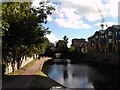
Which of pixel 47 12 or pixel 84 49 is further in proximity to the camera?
pixel 84 49

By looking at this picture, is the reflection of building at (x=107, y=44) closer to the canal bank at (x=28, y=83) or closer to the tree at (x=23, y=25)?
the canal bank at (x=28, y=83)

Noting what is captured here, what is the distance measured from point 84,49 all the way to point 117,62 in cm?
6591

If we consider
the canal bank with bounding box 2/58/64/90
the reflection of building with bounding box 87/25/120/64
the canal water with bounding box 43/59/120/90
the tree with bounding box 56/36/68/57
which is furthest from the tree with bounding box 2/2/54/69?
the tree with bounding box 56/36/68/57

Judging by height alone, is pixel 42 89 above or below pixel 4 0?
below

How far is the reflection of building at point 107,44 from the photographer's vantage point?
7675 cm

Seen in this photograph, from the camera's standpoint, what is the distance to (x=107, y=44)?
86312 mm

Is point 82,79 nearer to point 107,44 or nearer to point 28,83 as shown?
point 28,83

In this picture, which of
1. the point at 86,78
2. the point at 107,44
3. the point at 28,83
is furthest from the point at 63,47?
the point at 28,83

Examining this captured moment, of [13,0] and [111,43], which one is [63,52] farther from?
[13,0]

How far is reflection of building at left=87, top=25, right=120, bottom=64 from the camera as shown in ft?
252

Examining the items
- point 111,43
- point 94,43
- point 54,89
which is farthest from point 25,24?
point 94,43

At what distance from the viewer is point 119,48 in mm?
73500

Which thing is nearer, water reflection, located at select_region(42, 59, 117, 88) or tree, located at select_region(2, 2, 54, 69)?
tree, located at select_region(2, 2, 54, 69)

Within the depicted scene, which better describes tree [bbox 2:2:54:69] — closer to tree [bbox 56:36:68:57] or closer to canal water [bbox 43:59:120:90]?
canal water [bbox 43:59:120:90]
